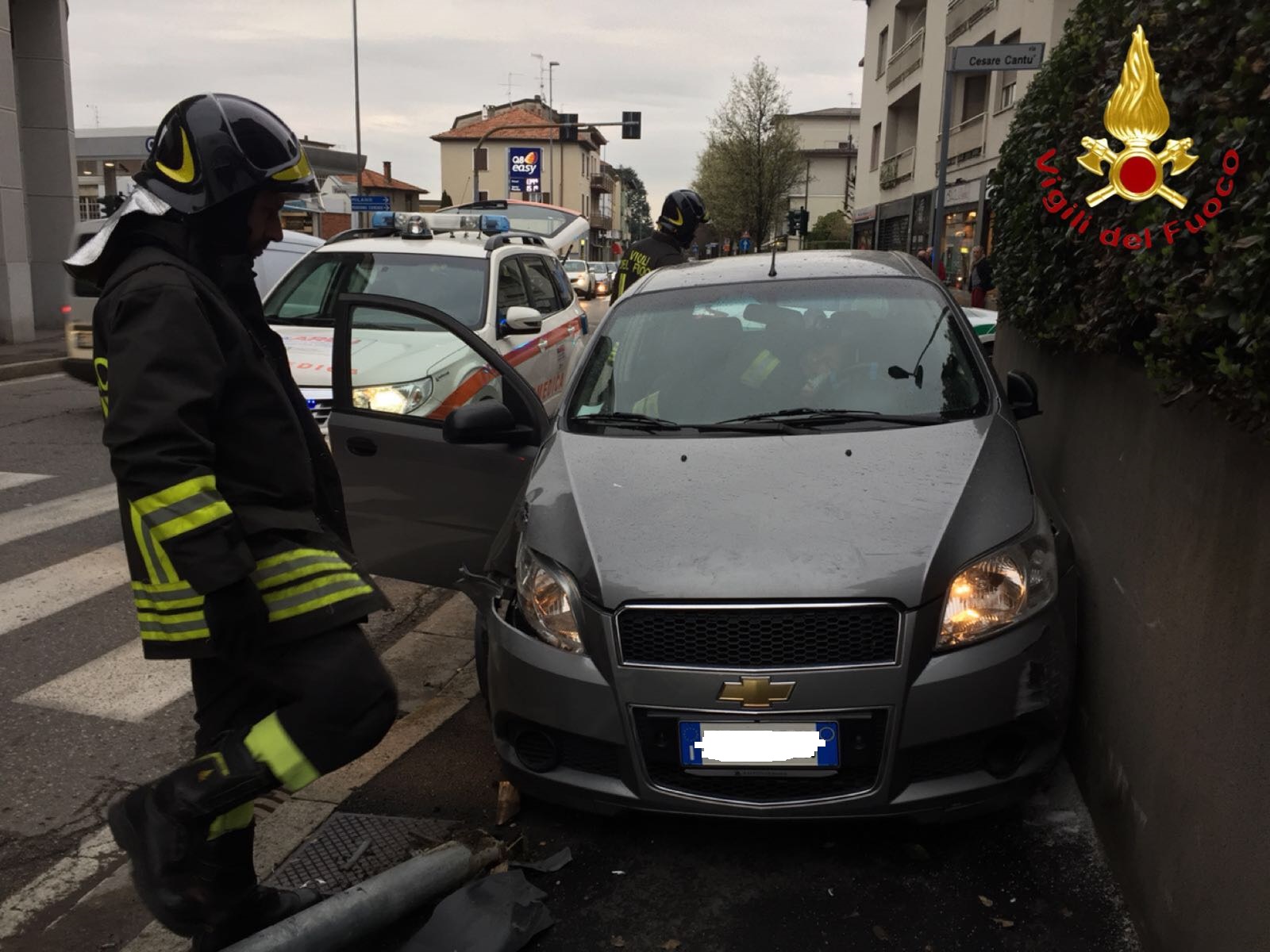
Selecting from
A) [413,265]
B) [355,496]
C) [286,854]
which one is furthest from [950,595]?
[413,265]

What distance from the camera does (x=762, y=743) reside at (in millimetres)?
2910

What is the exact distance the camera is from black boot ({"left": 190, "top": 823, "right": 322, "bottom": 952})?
256cm

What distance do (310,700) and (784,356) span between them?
2.31m

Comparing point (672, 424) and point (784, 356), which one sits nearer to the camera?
point (672, 424)

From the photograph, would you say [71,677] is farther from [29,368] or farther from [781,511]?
[29,368]

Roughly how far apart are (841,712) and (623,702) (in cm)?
57

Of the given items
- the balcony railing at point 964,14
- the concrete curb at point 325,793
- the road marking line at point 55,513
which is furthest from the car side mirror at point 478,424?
the balcony railing at point 964,14

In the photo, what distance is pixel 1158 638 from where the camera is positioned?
2924mm

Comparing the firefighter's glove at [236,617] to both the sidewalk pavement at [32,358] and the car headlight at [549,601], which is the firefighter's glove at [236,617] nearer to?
the car headlight at [549,601]

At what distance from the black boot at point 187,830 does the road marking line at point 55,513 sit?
4579 millimetres

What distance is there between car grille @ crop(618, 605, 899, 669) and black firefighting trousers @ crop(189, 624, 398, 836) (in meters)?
0.83

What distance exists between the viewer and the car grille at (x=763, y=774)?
2906 mm

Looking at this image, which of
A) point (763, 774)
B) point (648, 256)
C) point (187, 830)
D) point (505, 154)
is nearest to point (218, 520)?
point (187, 830)

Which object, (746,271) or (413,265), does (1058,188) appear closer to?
(746,271)
